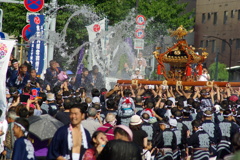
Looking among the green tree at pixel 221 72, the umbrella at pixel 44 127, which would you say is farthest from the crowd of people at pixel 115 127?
the green tree at pixel 221 72

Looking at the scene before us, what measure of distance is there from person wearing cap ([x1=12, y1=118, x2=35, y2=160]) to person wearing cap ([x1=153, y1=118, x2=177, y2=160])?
4.06 meters

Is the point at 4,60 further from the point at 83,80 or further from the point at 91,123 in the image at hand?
the point at 83,80

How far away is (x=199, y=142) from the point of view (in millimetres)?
11688

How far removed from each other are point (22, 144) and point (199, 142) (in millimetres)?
4633

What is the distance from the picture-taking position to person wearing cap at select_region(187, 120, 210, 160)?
11.6 meters

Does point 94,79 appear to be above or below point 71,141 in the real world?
above

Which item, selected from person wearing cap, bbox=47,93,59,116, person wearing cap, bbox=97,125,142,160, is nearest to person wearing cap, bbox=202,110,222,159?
person wearing cap, bbox=47,93,59,116

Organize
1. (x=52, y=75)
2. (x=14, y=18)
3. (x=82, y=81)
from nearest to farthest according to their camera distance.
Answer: (x=52, y=75) → (x=82, y=81) → (x=14, y=18)

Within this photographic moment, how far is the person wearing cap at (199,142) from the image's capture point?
11648mm

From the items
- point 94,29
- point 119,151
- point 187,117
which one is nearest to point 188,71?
point 94,29

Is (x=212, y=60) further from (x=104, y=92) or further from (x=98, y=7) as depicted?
(x=104, y=92)

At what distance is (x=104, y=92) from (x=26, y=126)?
26.5 ft

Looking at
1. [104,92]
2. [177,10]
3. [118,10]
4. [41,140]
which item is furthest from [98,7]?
[41,140]

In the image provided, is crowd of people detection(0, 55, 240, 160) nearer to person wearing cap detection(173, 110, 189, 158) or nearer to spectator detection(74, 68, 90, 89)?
person wearing cap detection(173, 110, 189, 158)
